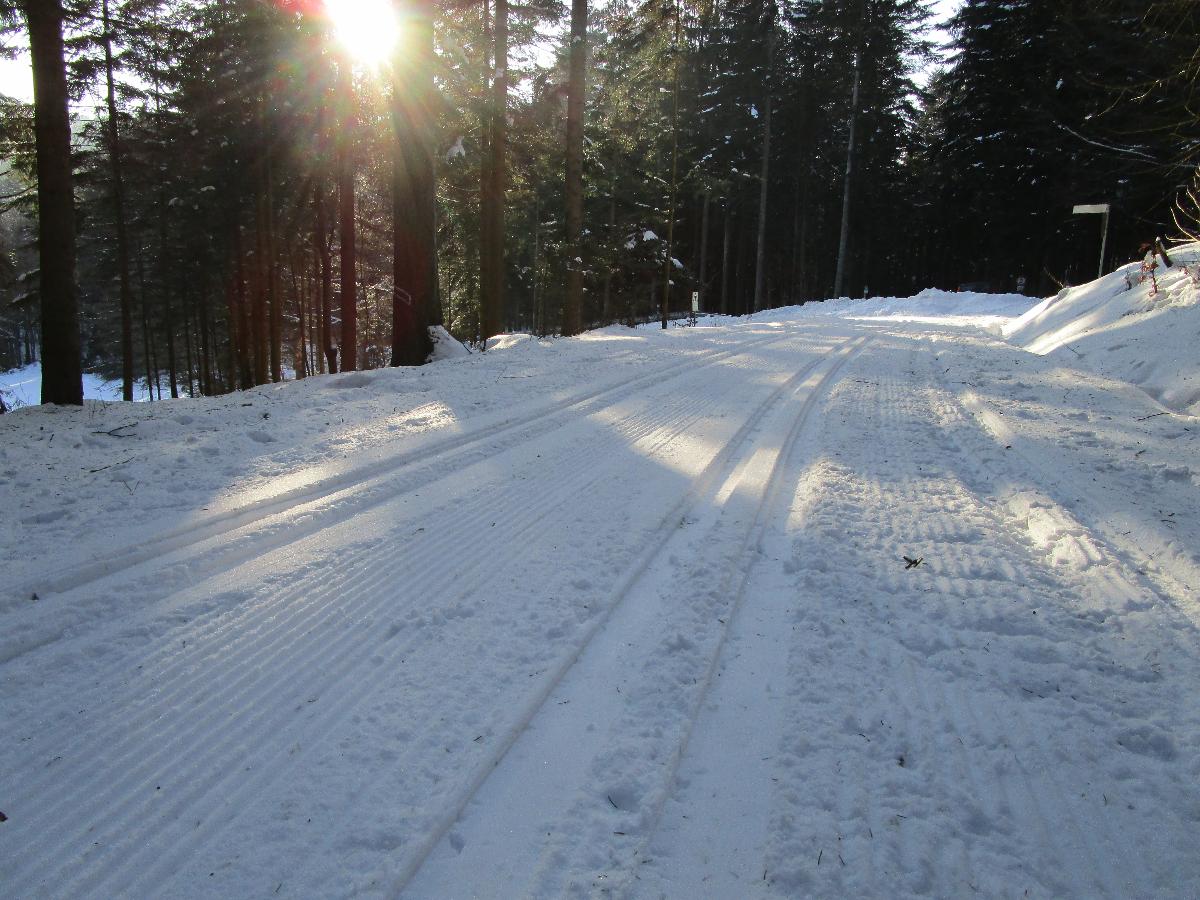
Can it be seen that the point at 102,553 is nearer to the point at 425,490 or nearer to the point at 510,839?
the point at 425,490

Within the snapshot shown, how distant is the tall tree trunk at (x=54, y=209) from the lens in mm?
7527

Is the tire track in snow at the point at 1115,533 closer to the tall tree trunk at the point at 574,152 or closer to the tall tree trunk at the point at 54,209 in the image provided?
the tall tree trunk at the point at 54,209

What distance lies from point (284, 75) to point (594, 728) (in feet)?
63.3

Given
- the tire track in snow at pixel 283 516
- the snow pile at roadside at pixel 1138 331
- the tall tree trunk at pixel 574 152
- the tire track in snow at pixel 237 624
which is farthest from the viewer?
the tall tree trunk at pixel 574 152

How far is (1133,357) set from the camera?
7.75 meters

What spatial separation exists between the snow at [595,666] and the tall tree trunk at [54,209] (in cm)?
404

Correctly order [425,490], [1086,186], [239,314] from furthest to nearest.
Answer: [1086,186] < [239,314] < [425,490]

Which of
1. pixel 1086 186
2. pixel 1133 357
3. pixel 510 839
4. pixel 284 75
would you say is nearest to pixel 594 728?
pixel 510 839

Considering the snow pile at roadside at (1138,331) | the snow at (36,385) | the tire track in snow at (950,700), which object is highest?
the snow pile at roadside at (1138,331)

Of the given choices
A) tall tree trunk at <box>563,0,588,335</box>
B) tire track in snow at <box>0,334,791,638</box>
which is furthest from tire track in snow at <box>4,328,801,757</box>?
tall tree trunk at <box>563,0,588,335</box>

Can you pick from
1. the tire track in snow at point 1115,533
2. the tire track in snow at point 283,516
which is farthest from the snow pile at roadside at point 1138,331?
the tire track in snow at point 283,516

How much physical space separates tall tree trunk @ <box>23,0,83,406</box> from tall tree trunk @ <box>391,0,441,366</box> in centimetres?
391

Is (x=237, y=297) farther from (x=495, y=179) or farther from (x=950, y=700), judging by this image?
(x=950, y=700)

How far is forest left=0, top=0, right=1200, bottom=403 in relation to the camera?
395 inches
